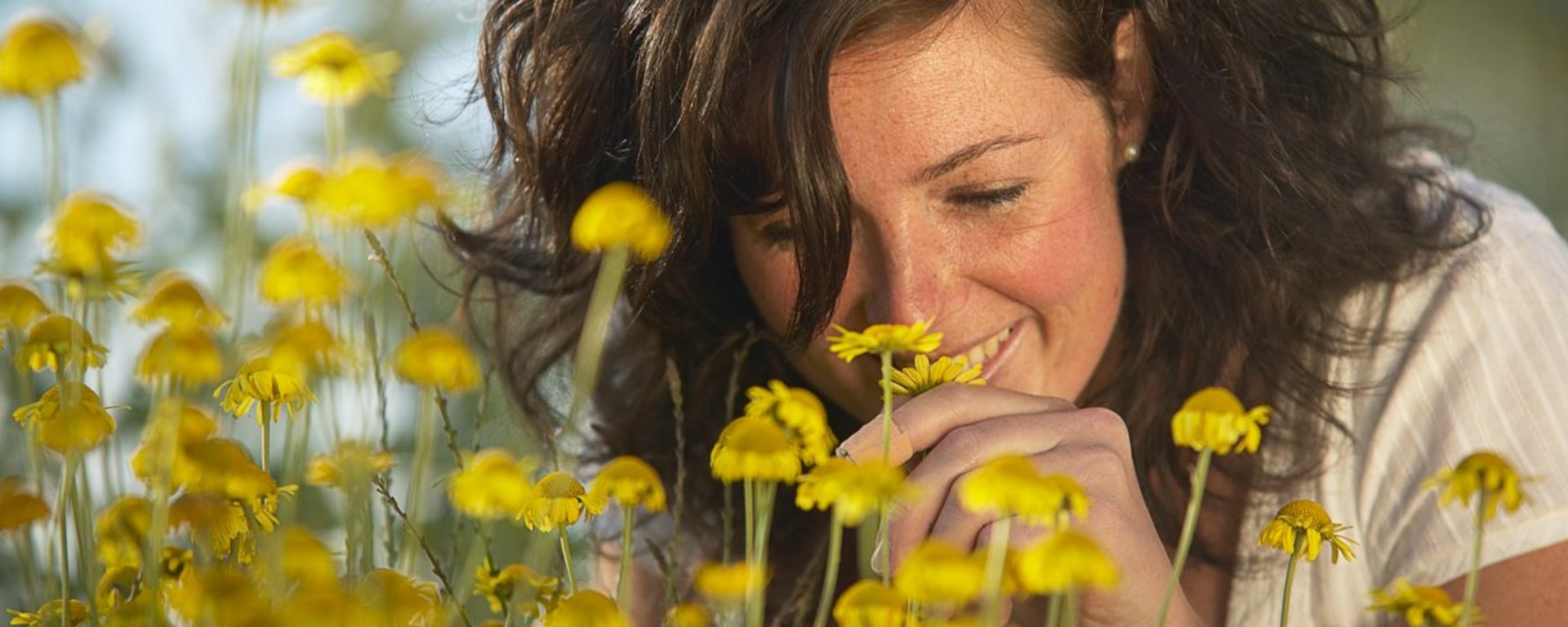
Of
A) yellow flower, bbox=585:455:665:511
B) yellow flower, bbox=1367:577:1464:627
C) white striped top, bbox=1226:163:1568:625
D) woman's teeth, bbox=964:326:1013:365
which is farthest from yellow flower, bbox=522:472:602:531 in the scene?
white striped top, bbox=1226:163:1568:625

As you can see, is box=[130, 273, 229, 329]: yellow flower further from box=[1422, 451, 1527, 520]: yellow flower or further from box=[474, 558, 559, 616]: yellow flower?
box=[1422, 451, 1527, 520]: yellow flower

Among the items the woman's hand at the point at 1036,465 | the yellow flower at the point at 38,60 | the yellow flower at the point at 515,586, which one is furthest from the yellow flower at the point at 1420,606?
the yellow flower at the point at 38,60

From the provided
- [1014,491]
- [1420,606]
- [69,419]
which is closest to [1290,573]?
[1420,606]

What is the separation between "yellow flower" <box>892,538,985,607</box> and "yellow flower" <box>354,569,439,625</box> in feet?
0.60

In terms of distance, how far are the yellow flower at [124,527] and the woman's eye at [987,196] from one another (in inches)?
23.8

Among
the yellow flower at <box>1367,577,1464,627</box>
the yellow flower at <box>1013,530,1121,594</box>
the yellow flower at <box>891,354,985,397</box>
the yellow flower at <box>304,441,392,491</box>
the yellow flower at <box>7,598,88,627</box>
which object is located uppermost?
the yellow flower at <box>891,354,985,397</box>

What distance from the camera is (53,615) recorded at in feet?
2.53

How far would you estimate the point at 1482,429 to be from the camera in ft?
4.63

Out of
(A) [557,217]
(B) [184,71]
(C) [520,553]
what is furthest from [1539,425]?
(C) [520,553]

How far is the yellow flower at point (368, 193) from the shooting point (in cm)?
64

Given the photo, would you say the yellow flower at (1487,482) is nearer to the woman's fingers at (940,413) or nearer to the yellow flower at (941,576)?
the yellow flower at (941,576)

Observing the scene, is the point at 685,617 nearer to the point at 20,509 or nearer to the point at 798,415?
the point at 798,415

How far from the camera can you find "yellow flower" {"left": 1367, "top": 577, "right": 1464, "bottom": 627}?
Answer: 0.79 metres

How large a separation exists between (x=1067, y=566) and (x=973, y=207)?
610mm
